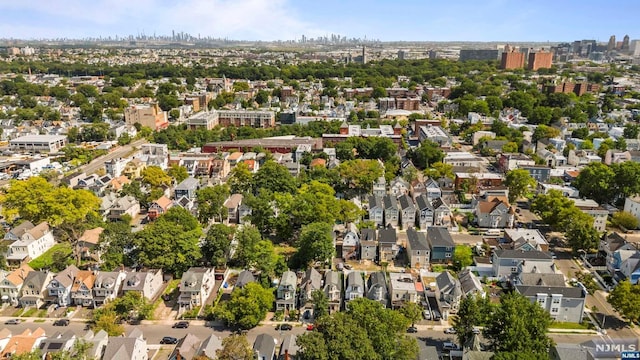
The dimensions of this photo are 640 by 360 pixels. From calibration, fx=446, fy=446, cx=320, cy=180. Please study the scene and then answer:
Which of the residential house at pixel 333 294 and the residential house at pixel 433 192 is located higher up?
the residential house at pixel 433 192

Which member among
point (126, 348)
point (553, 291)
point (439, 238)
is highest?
point (439, 238)

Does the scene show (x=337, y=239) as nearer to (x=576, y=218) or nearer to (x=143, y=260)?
(x=143, y=260)

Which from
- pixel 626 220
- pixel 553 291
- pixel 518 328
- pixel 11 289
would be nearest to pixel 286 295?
pixel 518 328

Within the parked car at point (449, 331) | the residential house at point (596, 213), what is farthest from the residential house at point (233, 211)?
the residential house at point (596, 213)

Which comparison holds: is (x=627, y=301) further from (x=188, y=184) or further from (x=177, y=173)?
(x=177, y=173)

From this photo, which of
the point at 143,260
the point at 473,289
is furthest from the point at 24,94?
the point at 473,289

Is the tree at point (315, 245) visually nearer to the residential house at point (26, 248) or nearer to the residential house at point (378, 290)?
the residential house at point (378, 290)
